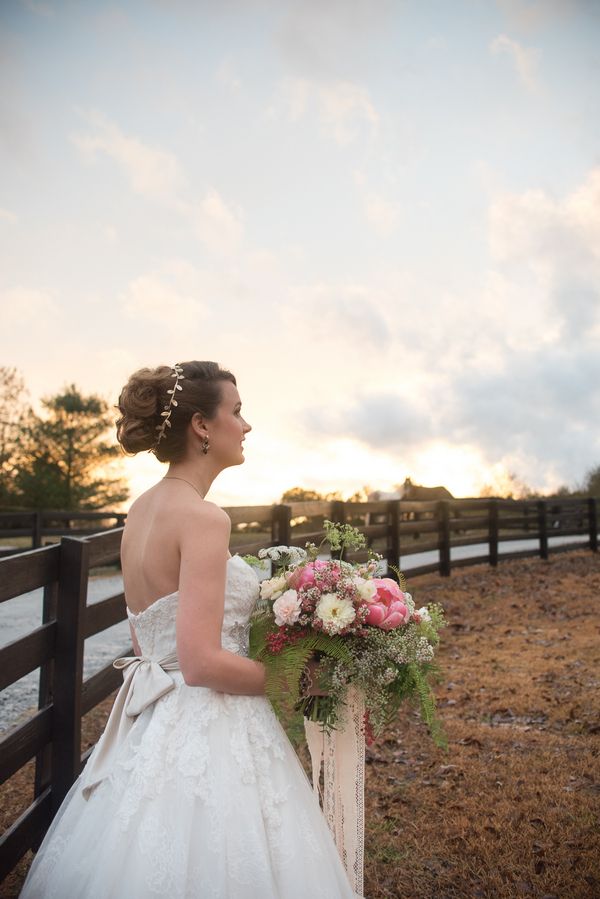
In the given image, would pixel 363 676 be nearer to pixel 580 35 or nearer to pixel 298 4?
pixel 298 4

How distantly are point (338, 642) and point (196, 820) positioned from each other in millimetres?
661

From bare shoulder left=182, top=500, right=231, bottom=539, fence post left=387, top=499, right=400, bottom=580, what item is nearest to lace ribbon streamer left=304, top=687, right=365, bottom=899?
bare shoulder left=182, top=500, right=231, bottom=539

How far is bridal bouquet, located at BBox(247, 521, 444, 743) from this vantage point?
7.06 ft

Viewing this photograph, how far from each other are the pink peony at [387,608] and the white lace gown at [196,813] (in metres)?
0.43

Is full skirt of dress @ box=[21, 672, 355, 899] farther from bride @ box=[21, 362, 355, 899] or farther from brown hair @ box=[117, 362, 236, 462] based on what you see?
brown hair @ box=[117, 362, 236, 462]

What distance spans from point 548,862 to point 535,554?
46.0ft

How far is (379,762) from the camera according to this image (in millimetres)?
5059

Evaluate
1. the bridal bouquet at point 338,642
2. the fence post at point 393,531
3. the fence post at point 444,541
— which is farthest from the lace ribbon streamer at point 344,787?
the fence post at point 444,541

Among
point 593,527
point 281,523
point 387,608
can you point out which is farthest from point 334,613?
point 593,527

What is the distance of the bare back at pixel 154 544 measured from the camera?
2100 millimetres

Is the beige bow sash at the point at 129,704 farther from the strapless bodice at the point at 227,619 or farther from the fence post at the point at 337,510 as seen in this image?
the fence post at the point at 337,510

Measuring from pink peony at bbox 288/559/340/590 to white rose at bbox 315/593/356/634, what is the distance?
0.08 metres

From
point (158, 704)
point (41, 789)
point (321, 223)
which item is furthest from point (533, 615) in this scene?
point (158, 704)

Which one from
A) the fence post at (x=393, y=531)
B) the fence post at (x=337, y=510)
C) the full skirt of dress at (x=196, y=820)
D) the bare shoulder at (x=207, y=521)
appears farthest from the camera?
the fence post at (x=393, y=531)
